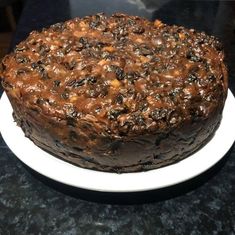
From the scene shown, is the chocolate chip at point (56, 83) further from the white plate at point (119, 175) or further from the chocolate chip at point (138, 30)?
the chocolate chip at point (138, 30)

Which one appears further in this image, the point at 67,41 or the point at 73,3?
the point at 73,3

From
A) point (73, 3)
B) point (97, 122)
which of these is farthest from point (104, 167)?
point (73, 3)

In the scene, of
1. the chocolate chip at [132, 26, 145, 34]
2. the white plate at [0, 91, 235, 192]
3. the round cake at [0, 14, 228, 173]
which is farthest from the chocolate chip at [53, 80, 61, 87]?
the chocolate chip at [132, 26, 145, 34]

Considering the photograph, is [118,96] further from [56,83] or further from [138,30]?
[138,30]

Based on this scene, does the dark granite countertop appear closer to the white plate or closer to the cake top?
the white plate

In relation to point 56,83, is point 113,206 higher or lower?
lower

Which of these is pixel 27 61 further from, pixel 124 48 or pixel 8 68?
pixel 124 48

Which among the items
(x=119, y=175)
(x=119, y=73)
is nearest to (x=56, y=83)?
(x=119, y=73)
